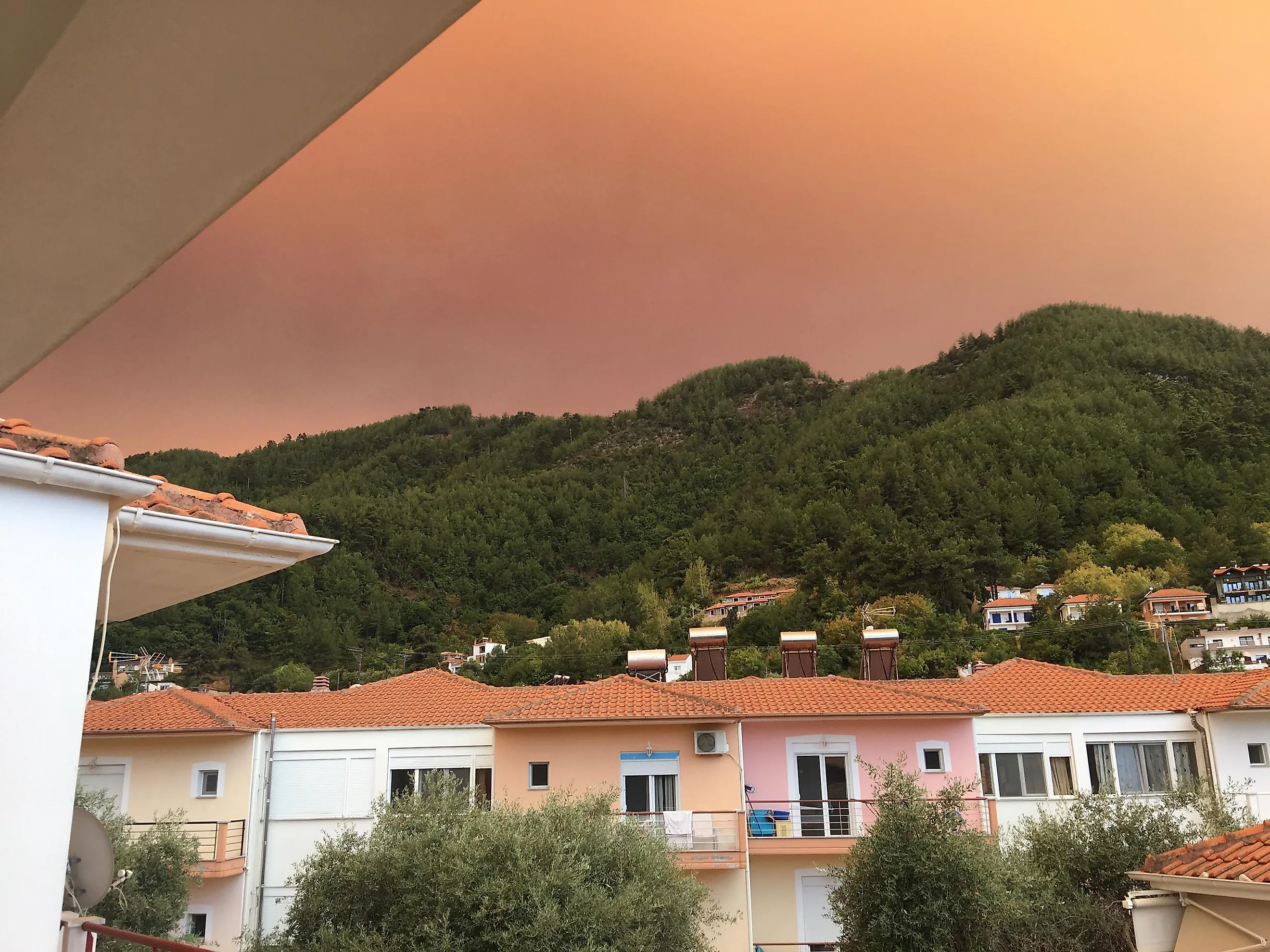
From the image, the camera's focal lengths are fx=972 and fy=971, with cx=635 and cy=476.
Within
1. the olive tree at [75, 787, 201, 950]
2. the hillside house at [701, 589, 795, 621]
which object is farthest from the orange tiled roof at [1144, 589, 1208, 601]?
the olive tree at [75, 787, 201, 950]

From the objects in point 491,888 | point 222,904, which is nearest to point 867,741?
point 491,888

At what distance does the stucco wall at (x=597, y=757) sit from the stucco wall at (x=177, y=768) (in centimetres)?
618

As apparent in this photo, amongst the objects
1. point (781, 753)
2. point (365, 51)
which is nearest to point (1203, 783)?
point (781, 753)

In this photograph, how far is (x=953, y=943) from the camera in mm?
13539

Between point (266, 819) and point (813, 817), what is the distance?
39.4 feet

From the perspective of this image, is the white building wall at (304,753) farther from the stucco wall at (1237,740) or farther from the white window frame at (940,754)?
the stucco wall at (1237,740)

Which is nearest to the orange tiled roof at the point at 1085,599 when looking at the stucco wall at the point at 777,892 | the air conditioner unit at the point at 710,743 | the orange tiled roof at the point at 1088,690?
the orange tiled roof at the point at 1088,690

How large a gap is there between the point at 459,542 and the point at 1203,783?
2977 inches

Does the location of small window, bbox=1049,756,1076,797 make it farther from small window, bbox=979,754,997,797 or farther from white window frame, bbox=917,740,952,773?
white window frame, bbox=917,740,952,773

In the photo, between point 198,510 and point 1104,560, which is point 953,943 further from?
point 1104,560

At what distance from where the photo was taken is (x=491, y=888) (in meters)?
11.9

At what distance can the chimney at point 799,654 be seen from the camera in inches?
1066

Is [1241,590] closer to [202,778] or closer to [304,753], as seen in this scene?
[304,753]

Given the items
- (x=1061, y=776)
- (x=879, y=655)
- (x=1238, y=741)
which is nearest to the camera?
(x=1238, y=741)
